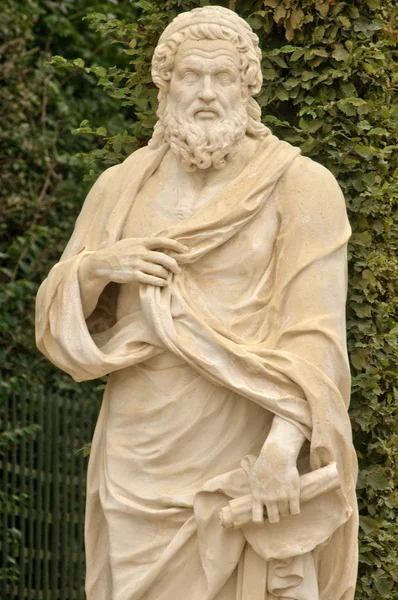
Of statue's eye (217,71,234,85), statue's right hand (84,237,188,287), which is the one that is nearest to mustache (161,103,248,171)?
statue's eye (217,71,234,85)

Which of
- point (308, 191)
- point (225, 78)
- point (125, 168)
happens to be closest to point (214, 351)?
point (308, 191)

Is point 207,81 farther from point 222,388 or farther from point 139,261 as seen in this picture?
point 222,388

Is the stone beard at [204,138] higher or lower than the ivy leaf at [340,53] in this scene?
higher

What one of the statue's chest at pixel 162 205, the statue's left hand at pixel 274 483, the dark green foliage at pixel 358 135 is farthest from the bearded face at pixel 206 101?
the dark green foliage at pixel 358 135

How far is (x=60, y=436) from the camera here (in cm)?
1180

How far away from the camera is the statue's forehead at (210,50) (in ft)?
24.8

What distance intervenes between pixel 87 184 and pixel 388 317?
20.4ft

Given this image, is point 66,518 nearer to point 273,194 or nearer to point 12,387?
point 12,387

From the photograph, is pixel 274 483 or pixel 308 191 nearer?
pixel 274 483

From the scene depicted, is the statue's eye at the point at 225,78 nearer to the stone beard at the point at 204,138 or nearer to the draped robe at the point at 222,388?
the stone beard at the point at 204,138

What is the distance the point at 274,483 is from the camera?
723cm

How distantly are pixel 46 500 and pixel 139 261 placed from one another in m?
4.37

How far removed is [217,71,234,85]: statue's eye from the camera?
7.59 m

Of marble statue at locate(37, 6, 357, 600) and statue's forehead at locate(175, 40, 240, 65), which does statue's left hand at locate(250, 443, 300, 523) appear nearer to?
marble statue at locate(37, 6, 357, 600)
